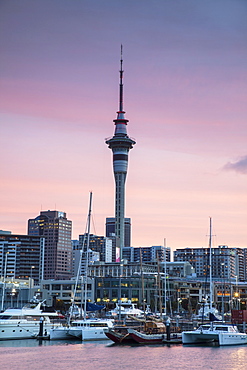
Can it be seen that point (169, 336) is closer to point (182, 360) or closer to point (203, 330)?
point (203, 330)

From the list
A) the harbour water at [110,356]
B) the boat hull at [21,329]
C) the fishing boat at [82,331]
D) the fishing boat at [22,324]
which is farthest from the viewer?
the fishing boat at [22,324]

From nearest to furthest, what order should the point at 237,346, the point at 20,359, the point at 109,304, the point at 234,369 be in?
the point at 234,369, the point at 20,359, the point at 237,346, the point at 109,304

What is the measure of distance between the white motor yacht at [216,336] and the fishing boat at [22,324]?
807 inches

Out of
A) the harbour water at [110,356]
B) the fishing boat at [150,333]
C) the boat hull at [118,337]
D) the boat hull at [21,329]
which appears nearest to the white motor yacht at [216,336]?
the harbour water at [110,356]

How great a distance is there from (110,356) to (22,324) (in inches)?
751

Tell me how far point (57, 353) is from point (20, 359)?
6090 millimetres

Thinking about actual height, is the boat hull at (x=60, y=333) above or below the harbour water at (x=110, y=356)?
above

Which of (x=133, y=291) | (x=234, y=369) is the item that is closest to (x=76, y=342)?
(x=234, y=369)

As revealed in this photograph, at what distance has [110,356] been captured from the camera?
206ft

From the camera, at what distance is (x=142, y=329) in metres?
76.1

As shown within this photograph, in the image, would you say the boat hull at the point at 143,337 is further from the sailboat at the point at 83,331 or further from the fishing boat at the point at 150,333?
the sailboat at the point at 83,331

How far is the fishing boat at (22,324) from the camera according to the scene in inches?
2985

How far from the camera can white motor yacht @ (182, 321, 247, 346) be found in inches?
2771

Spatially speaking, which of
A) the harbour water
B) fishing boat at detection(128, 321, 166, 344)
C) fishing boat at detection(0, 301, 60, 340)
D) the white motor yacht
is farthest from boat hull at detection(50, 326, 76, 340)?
the white motor yacht
